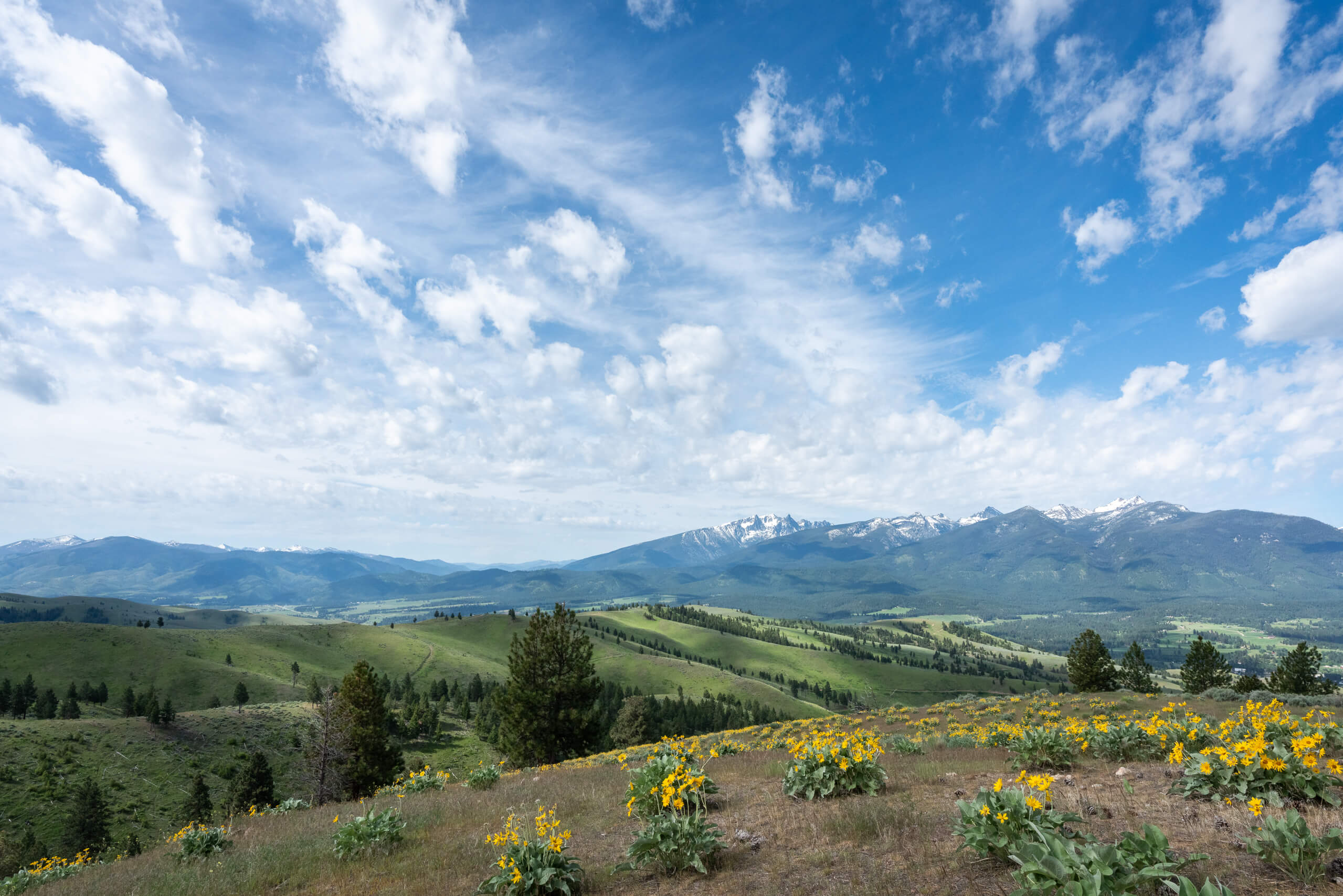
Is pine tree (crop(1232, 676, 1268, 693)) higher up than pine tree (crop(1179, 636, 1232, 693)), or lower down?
higher up

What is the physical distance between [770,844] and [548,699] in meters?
33.2

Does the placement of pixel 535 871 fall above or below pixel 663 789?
below

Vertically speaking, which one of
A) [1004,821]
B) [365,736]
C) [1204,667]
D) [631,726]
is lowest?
[631,726]

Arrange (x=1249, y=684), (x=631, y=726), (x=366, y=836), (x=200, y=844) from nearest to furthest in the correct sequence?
(x=366, y=836) < (x=200, y=844) < (x=1249, y=684) < (x=631, y=726)

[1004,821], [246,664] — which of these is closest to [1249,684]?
[1004,821]

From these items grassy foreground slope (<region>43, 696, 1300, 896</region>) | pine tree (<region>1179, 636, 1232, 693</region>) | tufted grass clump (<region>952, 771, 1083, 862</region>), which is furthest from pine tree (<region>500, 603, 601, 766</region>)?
pine tree (<region>1179, 636, 1232, 693</region>)

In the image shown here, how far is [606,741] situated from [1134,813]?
7584cm

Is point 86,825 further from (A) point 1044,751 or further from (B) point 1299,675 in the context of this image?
(B) point 1299,675

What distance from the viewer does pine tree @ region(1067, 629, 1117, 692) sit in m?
55.8

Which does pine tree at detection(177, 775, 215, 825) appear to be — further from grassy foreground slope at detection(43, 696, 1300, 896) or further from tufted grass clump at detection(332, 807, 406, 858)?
tufted grass clump at detection(332, 807, 406, 858)

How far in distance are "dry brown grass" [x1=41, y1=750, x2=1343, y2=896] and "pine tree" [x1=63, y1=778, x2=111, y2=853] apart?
141 feet

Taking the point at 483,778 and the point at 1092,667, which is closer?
the point at 483,778

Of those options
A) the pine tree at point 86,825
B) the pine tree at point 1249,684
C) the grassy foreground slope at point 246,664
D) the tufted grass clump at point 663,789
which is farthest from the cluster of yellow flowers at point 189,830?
the grassy foreground slope at point 246,664

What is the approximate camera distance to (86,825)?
138 ft
